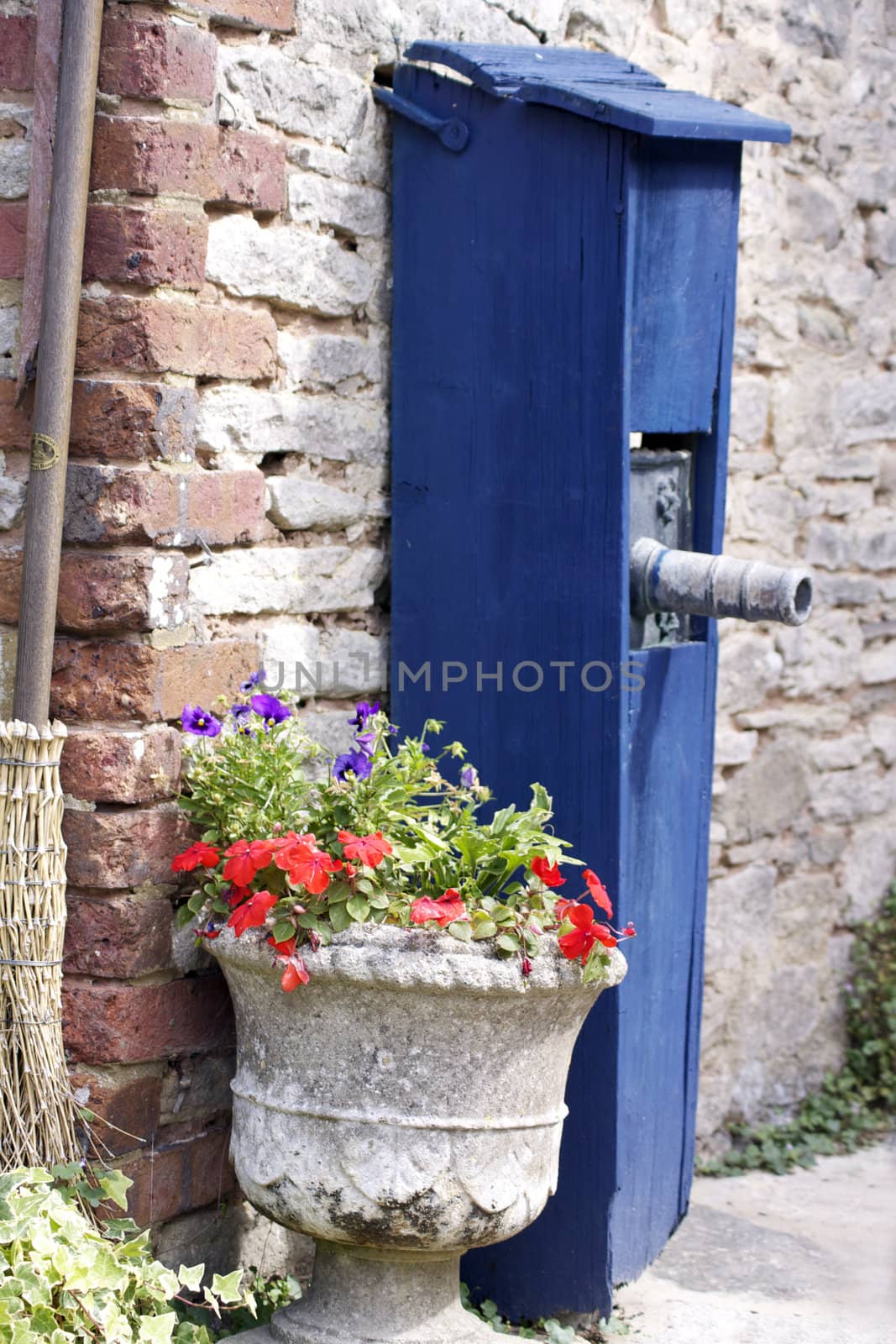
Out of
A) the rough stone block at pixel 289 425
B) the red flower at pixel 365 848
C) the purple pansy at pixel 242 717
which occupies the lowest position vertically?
the red flower at pixel 365 848

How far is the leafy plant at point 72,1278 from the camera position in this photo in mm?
2186

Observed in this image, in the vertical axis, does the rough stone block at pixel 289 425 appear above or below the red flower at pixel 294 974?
above

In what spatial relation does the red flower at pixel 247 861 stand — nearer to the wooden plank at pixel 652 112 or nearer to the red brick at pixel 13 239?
the red brick at pixel 13 239

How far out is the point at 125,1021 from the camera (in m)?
2.60

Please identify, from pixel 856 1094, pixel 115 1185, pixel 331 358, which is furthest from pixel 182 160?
pixel 856 1094

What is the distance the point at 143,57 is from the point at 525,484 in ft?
3.42

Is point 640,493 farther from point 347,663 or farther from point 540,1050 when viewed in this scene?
point 540,1050

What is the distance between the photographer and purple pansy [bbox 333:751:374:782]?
2.57m

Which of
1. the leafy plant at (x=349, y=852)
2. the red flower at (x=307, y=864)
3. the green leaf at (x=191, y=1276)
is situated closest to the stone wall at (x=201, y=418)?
the leafy plant at (x=349, y=852)

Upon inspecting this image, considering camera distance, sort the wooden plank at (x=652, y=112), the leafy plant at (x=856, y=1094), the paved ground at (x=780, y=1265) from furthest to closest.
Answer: the leafy plant at (x=856, y=1094), the paved ground at (x=780, y=1265), the wooden plank at (x=652, y=112)

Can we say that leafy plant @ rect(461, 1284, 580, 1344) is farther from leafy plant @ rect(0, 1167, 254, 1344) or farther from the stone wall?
leafy plant @ rect(0, 1167, 254, 1344)

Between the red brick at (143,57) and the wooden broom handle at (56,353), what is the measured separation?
38 mm

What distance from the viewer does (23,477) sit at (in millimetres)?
2604

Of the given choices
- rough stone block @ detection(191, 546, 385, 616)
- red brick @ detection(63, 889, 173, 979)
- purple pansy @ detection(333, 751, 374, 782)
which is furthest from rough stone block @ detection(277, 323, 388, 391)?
red brick @ detection(63, 889, 173, 979)
